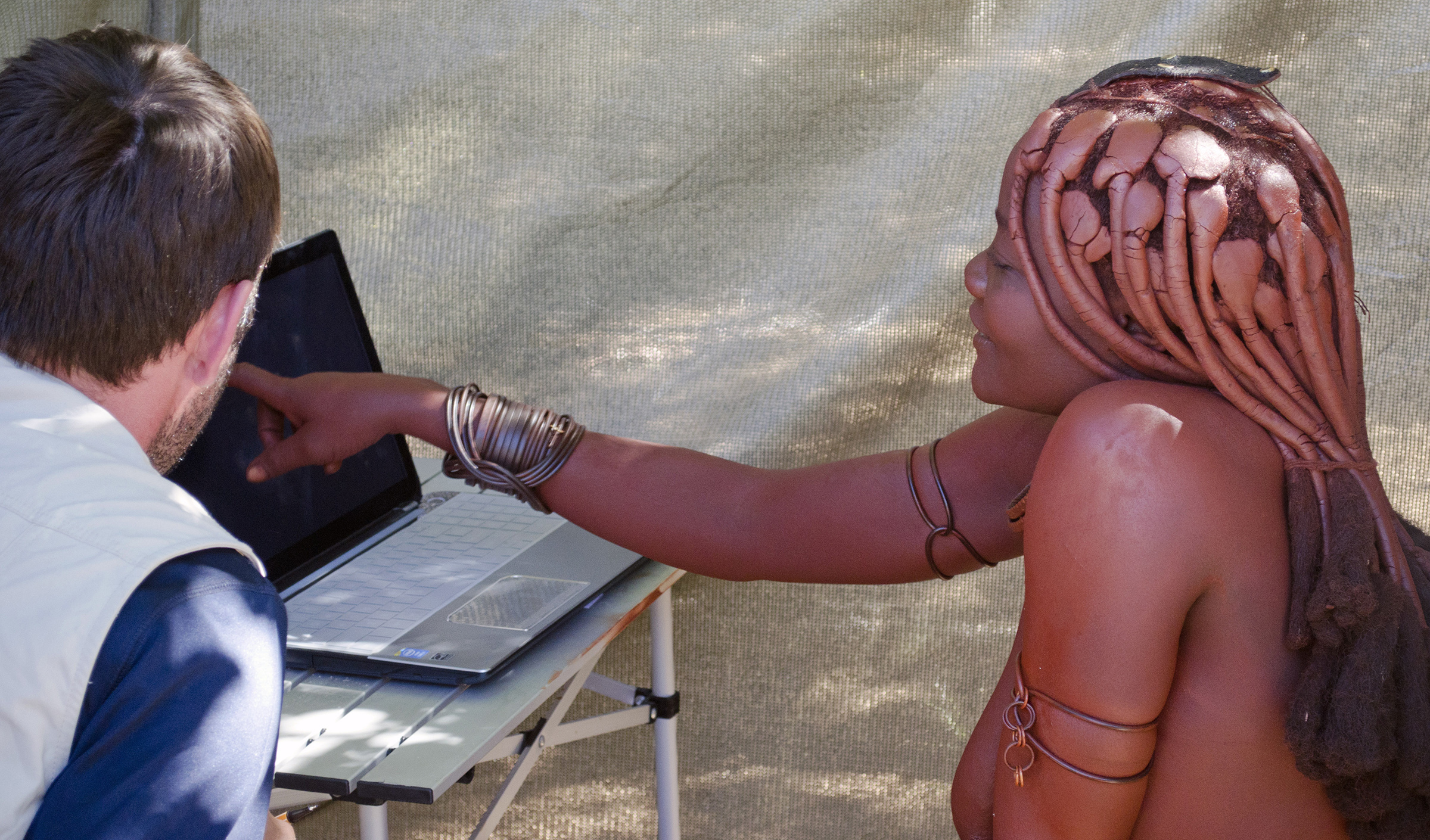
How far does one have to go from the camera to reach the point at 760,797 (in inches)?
95.6

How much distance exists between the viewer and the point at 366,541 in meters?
1.85

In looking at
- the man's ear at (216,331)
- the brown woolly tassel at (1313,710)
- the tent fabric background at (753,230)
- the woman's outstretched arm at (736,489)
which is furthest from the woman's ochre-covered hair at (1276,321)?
the tent fabric background at (753,230)

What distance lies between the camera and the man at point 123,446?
0.79 metres

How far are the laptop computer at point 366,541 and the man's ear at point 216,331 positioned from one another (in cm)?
46

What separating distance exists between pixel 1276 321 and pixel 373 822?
3.20 ft

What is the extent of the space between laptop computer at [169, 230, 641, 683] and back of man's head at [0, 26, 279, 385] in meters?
0.57

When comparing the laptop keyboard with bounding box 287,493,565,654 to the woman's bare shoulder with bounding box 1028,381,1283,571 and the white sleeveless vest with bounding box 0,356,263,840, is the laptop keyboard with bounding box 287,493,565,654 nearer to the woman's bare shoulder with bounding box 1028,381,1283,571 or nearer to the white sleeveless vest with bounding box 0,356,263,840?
the white sleeveless vest with bounding box 0,356,263,840

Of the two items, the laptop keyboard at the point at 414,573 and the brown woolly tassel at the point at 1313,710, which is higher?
the brown woolly tassel at the point at 1313,710

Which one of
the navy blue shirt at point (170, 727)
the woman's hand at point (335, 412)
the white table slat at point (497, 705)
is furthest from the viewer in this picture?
the woman's hand at point (335, 412)

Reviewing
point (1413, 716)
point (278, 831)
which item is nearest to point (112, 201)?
point (278, 831)

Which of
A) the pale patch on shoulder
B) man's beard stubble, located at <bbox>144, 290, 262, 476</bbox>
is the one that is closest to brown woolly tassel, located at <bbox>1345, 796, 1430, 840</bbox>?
the pale patch on shoulder

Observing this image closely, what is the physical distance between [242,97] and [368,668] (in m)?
0.66

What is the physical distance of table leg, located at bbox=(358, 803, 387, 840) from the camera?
4.27ft

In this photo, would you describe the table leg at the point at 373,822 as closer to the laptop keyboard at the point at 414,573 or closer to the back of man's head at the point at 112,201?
the laptop keyboard at the point at 414,573
